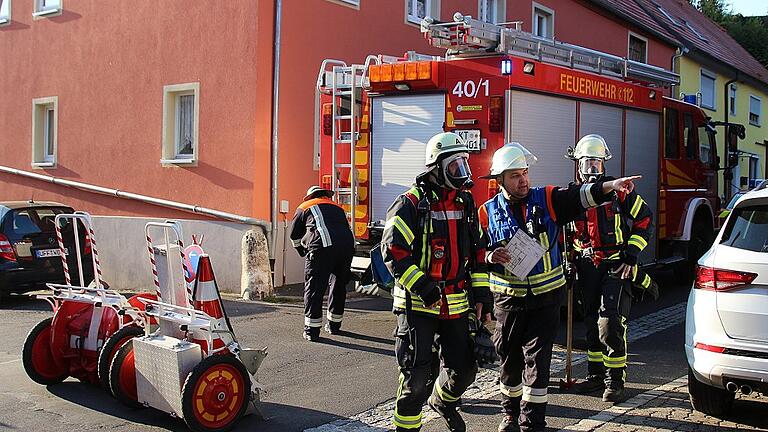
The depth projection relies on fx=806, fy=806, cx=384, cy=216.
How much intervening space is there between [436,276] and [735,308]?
195cm

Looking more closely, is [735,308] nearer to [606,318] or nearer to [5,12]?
[606,318]

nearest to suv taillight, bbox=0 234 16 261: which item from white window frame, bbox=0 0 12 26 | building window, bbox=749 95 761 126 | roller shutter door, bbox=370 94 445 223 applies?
roller shutter door, bbox=370 94 445 223

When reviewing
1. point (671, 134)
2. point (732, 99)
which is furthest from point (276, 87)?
point (732, 99)

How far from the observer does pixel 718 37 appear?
109 ft

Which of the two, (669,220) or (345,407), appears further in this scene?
(669,220)

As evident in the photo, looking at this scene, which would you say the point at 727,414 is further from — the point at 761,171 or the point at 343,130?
the point at 761,171

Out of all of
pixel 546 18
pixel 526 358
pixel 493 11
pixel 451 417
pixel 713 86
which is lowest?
pixel 451 417

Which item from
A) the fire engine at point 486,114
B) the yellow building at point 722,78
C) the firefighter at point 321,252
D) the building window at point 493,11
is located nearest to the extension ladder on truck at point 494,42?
the fire engine at point 486,114

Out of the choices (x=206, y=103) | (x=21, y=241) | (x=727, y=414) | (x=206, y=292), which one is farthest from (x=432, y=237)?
(x=206, y=103)

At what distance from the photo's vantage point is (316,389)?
673cm

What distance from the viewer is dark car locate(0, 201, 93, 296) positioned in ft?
37.4

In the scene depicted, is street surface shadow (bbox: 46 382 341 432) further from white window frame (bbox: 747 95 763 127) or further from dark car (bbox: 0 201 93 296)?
white window frame (bbox: 747 95 763 127)

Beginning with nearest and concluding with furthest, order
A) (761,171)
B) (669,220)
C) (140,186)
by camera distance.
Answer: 1. (669,220)
2. (140,186)
3. (761,171)

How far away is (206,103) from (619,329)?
9.18 metres
